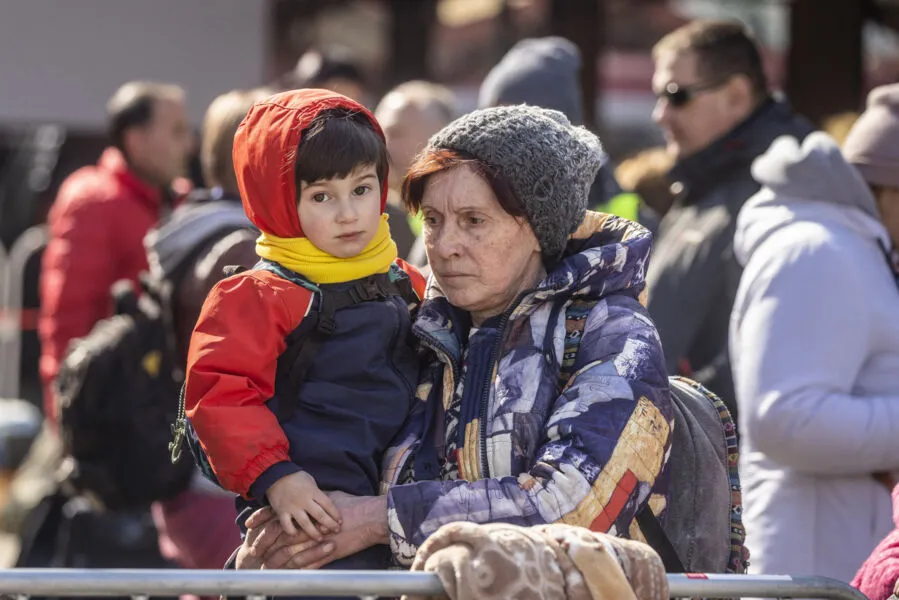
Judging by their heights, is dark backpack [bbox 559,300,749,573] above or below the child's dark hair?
below

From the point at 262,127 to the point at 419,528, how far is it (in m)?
0.84

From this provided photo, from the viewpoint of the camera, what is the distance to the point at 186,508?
5.16 m

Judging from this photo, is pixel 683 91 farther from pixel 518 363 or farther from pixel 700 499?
pixel 518 363

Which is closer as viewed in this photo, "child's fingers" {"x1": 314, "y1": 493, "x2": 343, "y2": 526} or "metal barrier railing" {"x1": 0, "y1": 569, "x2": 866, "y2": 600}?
"metal barrier railing" {"x1": 0, "y1": 569, "x2": 866, "y2": 600}

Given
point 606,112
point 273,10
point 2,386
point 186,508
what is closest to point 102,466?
point 186,508

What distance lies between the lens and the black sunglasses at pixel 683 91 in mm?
5023

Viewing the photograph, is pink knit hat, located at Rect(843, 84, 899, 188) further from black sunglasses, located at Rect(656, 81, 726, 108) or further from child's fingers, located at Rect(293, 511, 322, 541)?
child's fingers, located at Rect(293, 511, 322, 541)

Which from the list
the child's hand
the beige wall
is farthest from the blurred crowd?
the beige wall

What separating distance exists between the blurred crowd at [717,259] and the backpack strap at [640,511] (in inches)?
18.7

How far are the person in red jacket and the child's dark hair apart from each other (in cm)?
356

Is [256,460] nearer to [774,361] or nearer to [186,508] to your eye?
[774,361]

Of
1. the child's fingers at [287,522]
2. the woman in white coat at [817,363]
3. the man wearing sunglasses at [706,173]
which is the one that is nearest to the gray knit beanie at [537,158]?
the child's fingers at [287,522]

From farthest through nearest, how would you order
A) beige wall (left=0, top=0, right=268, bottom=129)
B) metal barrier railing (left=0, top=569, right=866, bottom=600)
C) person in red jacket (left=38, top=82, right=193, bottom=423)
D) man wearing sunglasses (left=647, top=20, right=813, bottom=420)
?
beige wall (left=0, top=0, right=268, bottom=129)
person in red jacket (left=38, top=82, right=193, bottom=423)
man wearing sunglasses (left=647, top=20, right=813, bottom=420)
metal barrier railing (left=0, top=569, right=866, bottom=600)

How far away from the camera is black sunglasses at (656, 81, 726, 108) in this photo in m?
5.02
